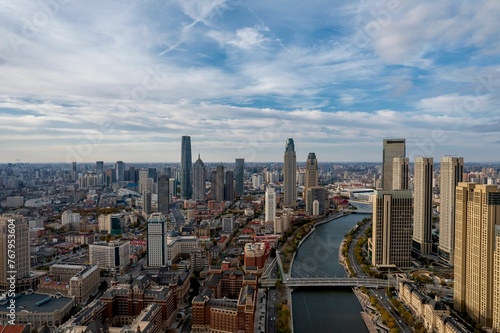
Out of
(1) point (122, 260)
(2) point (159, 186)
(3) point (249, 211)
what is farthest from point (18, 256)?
(3) point (249, 211)

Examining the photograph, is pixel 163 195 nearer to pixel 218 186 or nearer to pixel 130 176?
pixel 218 186

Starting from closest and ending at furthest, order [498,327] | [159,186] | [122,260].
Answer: [498,327]
[122,260]
[159,186]

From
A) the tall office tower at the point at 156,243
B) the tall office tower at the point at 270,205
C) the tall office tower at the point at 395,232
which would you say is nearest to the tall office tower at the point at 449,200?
the tall office tower at the point at 395,232

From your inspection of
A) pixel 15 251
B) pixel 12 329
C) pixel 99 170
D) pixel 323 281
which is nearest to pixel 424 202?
pixel 323 281

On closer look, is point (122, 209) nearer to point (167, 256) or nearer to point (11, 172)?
point (11, 172)

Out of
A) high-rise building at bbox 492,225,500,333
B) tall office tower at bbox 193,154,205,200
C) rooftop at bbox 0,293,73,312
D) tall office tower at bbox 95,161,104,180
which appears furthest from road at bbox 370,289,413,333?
tall office tower at bbox 95,161,104,180

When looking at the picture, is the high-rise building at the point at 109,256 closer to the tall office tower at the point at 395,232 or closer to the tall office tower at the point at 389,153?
the tall office tower at the point at 395,232

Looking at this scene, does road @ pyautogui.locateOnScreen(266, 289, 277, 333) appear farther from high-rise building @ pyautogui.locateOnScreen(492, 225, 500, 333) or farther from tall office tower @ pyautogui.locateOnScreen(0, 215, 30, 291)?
tall office tower @ pyautogui.locateOnScreen(0, 215, 30, 291)
